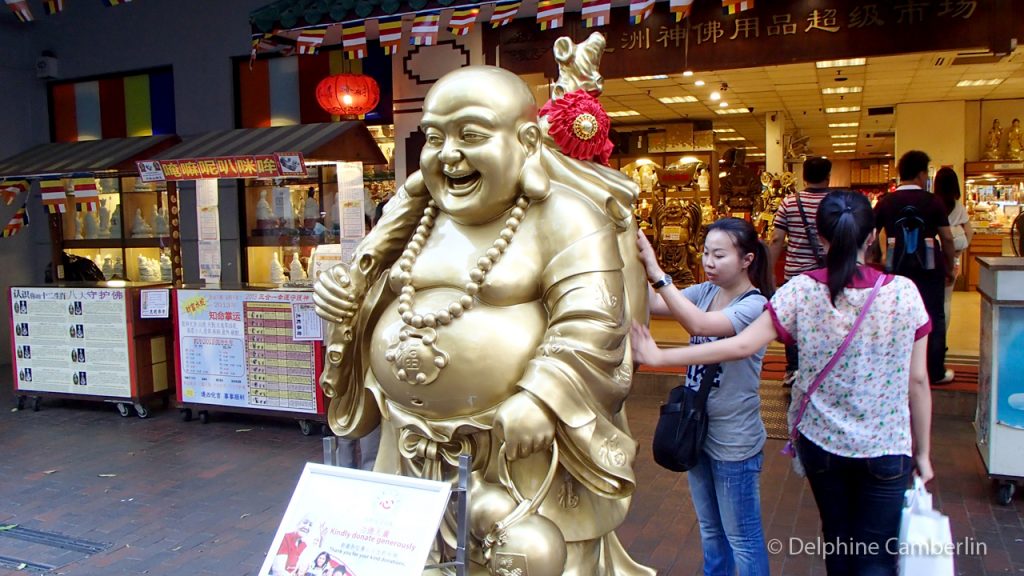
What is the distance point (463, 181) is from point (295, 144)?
421 centimetres

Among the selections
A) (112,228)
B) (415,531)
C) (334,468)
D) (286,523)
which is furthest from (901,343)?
(112,228)

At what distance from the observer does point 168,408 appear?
673cm

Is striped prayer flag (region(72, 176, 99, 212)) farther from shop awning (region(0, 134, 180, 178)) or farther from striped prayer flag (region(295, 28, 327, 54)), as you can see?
striped prayer flag (region(295, 28, 327, 54))

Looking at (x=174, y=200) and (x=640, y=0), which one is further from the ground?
(x=640, y=0)

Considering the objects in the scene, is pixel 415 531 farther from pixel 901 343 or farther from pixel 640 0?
pixel 640 0

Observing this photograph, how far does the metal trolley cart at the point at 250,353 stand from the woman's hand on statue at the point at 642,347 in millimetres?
3571

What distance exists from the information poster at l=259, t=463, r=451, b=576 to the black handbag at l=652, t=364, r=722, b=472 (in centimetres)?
85

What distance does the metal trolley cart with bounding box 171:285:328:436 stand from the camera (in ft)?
18.8

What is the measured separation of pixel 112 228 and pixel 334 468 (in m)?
7.50

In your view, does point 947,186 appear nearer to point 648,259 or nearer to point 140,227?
point 648,259

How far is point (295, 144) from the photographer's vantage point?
611cm

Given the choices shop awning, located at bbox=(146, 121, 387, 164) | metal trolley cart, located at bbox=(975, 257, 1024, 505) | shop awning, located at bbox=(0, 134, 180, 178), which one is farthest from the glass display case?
metal trolley cart, located at bbox=(975, 257, 1024, 505)

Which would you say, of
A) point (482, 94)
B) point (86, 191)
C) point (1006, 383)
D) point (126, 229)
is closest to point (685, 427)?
point (482, 94)

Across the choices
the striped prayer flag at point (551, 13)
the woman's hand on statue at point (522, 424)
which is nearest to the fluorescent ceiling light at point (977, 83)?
the striped prayer flag at point (551, 13)
